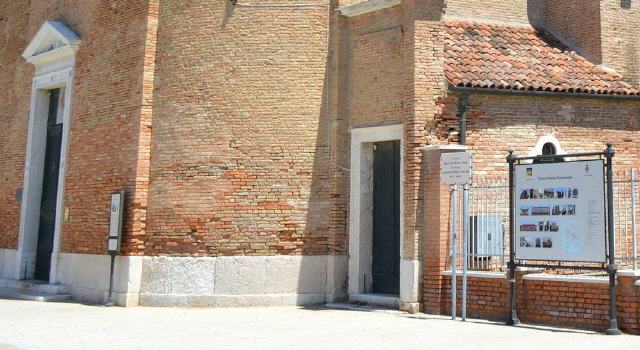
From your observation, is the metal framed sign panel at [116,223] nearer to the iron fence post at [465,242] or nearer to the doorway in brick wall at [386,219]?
the doorway in brick wall at [386,219]

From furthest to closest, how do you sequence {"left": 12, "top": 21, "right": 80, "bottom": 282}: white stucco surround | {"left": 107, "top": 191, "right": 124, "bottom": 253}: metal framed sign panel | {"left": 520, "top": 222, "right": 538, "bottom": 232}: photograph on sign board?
{"left": 12, "top": 21, "right": 80, "bottom": 282}: white stucco surround < {"left": 107, "top": 191, "right": 124, "bottom": 253}: metal framed sign panel < {"left": 520, "top": 222, "right": 538, "bottom": 232}: photograph on sign board

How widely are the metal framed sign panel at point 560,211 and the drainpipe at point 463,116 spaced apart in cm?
209

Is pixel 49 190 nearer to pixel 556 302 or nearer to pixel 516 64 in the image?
pixel 516 64

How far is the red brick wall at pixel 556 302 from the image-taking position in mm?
9914

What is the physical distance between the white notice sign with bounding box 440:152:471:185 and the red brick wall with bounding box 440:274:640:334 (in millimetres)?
1721

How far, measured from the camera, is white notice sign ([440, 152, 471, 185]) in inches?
458

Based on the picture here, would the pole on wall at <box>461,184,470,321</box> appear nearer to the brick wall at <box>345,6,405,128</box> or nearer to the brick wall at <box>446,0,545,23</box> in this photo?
the brick wall at <box>345,6,405,128</box>

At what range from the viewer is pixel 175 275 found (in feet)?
45.7

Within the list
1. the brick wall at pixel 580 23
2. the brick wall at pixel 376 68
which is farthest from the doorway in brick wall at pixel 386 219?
the brick wall at pixel 580 23

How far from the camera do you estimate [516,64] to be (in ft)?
46.7

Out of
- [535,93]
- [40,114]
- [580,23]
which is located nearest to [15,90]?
[40,114]

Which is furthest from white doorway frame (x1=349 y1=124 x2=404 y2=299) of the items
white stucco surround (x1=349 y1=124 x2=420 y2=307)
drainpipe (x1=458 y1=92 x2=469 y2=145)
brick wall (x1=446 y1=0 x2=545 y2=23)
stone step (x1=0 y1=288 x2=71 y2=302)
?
stone step (x1=0 y1=288 x2=71 y2=302)

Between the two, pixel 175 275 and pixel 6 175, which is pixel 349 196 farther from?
pixel 6 175

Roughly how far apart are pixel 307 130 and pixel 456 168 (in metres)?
3.70
